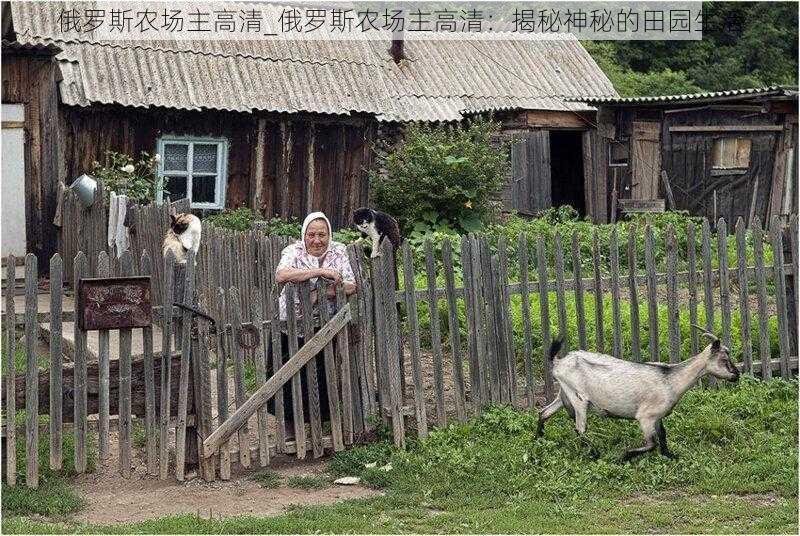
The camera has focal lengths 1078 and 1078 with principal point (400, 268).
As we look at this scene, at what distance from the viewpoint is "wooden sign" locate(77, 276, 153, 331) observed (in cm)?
582

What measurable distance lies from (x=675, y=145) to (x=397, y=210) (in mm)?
5588

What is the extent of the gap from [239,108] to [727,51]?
726 inches

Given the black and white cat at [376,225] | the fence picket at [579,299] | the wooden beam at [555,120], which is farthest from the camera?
the wooden beam at [555,120]

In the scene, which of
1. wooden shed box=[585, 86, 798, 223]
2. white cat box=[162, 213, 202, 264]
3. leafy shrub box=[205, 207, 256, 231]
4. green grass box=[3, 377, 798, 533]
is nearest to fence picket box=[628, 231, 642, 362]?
green grass box=[3, 377, 798, 533]

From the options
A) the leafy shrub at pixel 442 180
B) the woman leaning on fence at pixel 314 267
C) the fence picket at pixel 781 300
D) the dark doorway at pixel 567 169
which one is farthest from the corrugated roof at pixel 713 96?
the woman leaning on fence at pixel 314 267

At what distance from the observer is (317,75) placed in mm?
18250

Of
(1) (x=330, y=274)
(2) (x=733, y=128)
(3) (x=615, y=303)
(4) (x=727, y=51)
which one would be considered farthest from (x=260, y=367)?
(4) (x=727, y=51)

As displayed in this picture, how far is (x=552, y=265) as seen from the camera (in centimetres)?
1485

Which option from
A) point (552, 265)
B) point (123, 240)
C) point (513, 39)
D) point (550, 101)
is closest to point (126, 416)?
point (123, 240)

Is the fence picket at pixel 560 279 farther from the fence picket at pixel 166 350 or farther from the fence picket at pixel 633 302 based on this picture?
the fence picket at pixel 166 350

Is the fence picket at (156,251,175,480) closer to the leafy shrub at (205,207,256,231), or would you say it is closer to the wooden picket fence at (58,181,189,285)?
the wooden picket fence at (58,181,189,285)

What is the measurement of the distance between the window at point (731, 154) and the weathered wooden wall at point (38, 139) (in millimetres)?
11160

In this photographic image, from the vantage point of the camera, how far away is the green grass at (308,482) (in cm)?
600

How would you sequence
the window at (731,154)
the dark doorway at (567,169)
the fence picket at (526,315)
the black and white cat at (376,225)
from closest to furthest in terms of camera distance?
the fence picket at (526,315) → the black and white cat at (376,225) → the window at (731,154) → the dark doorway at (567,169)
